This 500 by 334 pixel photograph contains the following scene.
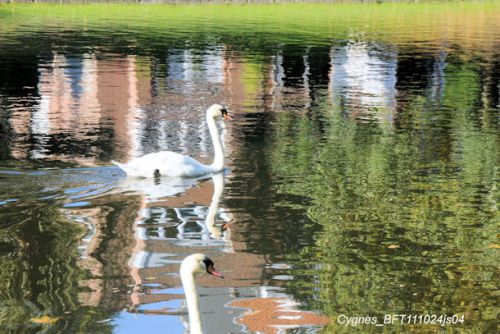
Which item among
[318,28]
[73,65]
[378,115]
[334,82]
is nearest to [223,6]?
[318,28]

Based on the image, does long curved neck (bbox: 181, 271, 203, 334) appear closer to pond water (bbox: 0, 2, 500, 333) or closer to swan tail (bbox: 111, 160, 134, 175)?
pond water (bbox: 0, 2, 500, 333)

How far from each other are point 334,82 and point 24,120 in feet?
33.0

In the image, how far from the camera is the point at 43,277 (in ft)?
34.4

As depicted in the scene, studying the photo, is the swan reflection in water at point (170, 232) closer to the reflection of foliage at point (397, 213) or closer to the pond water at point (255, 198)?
the pond water at point (255, 198)

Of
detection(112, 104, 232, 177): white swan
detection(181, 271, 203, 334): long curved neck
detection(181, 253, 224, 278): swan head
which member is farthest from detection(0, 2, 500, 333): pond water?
detection(181, 271, 203, 334): long curved neck

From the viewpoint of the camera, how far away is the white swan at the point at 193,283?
709 centimetres

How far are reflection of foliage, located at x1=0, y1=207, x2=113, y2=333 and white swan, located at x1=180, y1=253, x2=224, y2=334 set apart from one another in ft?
5.96

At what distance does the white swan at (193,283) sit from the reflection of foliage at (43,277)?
1.82 m

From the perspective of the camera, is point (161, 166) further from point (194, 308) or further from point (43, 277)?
point (194, 308)

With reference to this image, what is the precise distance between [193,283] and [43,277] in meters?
3.72

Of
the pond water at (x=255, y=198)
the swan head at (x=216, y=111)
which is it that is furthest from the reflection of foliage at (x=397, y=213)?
the swan head at (x=216, y=111)

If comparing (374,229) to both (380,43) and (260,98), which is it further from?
(380,43)

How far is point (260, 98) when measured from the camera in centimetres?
2523

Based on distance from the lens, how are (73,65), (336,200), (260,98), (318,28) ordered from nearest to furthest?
1. (336,200)
2. (260,98)
3. (73,65)
4. (318,28)
